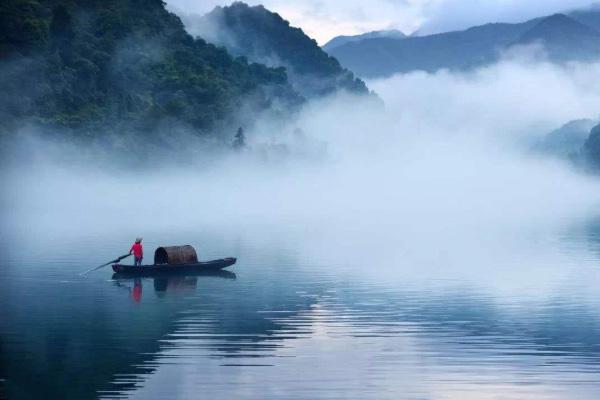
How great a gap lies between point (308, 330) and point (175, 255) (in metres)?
19.8

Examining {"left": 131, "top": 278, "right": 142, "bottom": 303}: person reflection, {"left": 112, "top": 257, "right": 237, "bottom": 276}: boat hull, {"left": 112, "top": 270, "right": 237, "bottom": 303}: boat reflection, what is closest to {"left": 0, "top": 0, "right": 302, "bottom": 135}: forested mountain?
{"left": 112, "top": 257, "right": 237, "bottom": 276}: boat hull

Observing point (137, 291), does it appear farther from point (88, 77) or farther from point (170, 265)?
point (88, 77)

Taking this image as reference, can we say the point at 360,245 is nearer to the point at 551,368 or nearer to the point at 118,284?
the point at 118,284

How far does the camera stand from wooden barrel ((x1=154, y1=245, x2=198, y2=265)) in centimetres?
5931

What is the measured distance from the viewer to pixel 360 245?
8750 cm

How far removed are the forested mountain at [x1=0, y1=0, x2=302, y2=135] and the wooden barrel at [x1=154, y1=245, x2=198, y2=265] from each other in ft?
308

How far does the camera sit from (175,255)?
195 feet

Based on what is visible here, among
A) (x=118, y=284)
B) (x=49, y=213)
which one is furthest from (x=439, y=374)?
(x=49, y=213)

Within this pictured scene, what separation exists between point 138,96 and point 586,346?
151174 mm

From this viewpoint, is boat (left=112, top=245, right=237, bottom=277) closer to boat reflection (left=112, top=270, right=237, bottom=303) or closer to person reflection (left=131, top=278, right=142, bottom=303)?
boat reflection (left=112, top=270, right=237, bottom=303)

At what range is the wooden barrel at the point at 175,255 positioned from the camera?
59.3 metres

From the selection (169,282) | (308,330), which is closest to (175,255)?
(169,282)

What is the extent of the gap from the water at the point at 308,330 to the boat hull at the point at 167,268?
0.61m

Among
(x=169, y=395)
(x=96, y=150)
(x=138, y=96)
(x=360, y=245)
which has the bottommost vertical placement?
(x=169, y=395)
